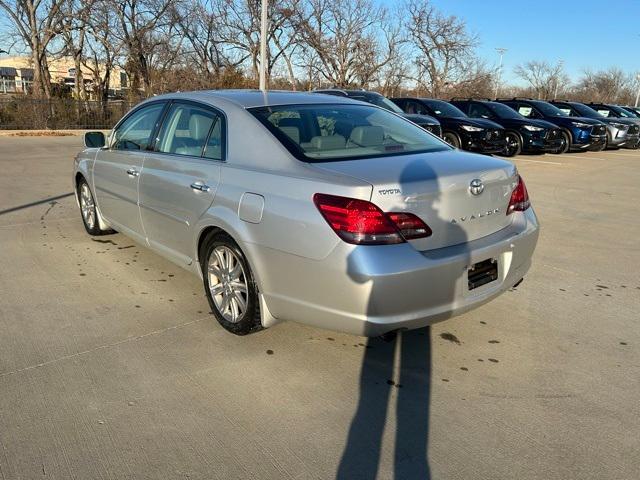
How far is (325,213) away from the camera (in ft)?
9.18

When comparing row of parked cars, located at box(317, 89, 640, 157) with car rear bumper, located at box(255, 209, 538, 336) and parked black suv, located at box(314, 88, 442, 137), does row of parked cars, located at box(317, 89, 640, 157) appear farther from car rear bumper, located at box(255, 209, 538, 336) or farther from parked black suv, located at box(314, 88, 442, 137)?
car rear bumper, located at box(255, 209, 538, 336)

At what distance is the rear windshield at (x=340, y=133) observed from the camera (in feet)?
11.0

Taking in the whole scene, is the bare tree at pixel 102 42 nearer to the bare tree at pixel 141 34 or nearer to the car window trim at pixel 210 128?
the bare tree at pixel 141 34

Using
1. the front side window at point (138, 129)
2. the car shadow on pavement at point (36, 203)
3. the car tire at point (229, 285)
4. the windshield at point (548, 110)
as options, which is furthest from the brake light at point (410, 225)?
the windshield at point (548, 110)

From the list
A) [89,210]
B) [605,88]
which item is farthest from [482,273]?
[605,88]

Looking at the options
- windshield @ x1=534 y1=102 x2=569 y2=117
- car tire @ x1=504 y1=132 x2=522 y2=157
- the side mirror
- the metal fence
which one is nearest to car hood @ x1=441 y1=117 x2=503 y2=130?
car tire @ x1=504 y1=132 x2=522 y2=157

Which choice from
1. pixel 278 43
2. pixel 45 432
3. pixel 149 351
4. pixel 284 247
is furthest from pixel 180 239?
pixel 278 43

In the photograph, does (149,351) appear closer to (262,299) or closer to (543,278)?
(262,299)

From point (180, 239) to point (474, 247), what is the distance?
2.10 m

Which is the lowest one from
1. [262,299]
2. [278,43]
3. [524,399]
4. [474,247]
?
[524,399]

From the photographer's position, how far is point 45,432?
102 inches

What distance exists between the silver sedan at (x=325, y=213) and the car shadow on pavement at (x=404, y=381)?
0.5 inches

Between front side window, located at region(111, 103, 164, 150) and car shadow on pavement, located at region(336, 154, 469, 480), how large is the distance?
2424 millimetres

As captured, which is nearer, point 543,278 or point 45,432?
point 45,432
